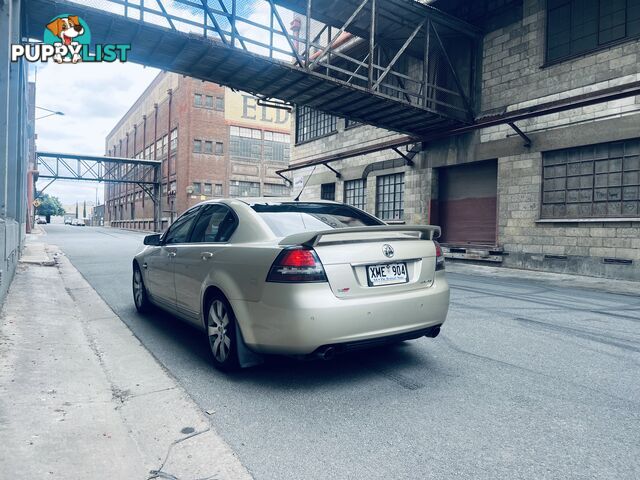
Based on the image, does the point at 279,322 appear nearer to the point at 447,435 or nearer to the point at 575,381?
the point at 447,435

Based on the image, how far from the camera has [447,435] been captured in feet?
9.08

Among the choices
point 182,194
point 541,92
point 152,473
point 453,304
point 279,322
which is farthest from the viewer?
point 182,194

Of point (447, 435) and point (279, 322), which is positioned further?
point (279, 322)

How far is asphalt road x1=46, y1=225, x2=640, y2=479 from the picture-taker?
2.46 metres

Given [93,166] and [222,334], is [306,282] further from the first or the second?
[93,166]

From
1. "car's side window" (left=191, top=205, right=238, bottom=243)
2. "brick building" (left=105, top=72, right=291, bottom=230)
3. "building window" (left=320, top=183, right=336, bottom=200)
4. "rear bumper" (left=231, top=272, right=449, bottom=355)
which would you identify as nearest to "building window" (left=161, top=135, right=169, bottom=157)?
"brick building" (left=105, top=72, right=291, bottom=230)

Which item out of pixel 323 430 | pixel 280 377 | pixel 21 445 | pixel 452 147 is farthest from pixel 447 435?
pixel 452 147

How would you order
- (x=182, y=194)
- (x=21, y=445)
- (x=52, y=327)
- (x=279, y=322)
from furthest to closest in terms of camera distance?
(x=182, y=194) → (x=52, y=327) → (x=279, y=322) → (x=21, y=445)

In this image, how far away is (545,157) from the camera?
13.4m

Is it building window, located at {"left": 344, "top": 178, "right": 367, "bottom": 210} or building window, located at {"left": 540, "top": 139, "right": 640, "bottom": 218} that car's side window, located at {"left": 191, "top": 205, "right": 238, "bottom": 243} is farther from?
building window, located at {"left": 344, "top": 178, "right": 367, "bottom": 210}

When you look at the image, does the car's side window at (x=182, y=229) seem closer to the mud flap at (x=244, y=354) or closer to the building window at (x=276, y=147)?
the mud flap at (x=244, y=354)

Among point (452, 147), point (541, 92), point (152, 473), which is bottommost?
point (152, 473)

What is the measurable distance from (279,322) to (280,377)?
25.4 inches

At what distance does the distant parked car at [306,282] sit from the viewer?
11.2 ft
